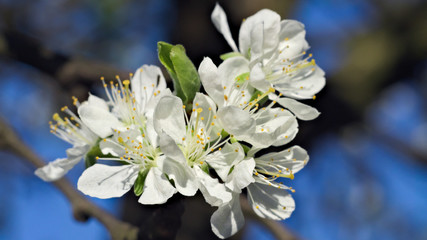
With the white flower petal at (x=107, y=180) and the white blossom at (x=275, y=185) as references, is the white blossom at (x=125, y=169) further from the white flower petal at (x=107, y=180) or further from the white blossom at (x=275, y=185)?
the white blossom at (x=275, y=185)

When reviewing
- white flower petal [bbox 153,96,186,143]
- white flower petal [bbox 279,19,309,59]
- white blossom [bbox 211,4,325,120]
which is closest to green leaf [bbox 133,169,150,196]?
white flower petal [bbox 153,96,186,143]

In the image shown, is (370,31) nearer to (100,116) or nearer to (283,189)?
(283,189)

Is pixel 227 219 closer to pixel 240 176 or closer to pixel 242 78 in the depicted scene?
pixel 240 176

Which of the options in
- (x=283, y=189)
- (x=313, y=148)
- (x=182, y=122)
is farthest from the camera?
(x=313, y=148)

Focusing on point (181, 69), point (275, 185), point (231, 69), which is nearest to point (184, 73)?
point (181, 69)

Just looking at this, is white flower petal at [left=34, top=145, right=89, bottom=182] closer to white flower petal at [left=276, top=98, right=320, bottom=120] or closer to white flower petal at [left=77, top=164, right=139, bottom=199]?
white flower petal at [left=77, top=164, right=139, bottom=199]

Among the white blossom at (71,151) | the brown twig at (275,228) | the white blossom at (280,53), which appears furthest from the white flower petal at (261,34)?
the brown twig at (275,228)

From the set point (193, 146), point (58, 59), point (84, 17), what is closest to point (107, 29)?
point (84, 17)
